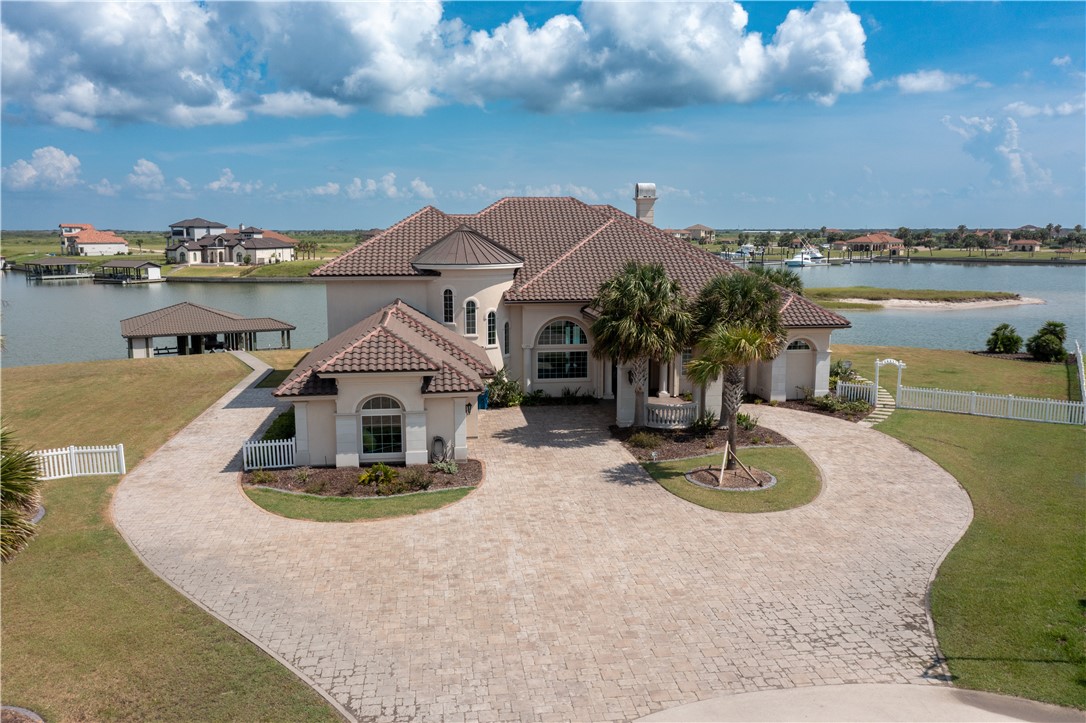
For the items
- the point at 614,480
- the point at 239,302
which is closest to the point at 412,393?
the point at 614,480

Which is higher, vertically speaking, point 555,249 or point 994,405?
point 555,249

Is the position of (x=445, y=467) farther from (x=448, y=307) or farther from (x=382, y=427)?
(x=448, y=307)

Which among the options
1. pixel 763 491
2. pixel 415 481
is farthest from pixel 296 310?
pixel 763 491

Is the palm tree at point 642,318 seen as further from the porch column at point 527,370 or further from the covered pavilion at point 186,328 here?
the covered pavilion at point 186,328

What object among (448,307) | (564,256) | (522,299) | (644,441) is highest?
(564,256)

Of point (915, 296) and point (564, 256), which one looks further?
point (915, 296)

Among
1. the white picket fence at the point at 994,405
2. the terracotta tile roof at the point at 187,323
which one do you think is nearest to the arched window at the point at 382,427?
the white picket fence at the point at 994,405

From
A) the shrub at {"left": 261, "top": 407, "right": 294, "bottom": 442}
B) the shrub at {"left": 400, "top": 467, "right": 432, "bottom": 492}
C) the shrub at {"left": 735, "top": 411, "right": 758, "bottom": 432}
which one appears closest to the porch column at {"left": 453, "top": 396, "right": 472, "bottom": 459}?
the shrub at {"left": 400, "top": 467, "right": 432, "bottom": 492}

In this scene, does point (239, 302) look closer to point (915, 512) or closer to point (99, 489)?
point (99, 489)
